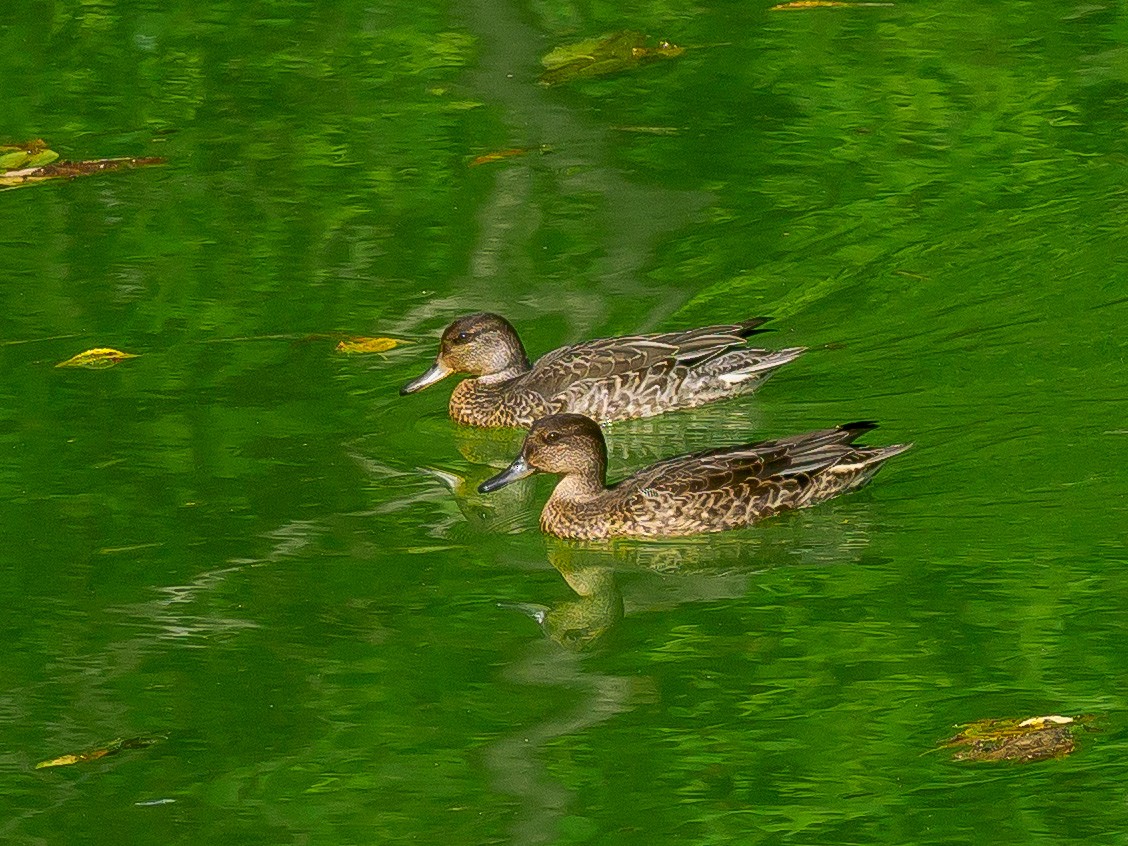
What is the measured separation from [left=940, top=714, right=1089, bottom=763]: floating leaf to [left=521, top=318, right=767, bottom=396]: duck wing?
12.6 ft

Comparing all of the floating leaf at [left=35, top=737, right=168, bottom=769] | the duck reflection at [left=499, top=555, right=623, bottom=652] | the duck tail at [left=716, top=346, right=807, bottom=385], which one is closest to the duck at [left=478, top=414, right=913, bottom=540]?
the duck reflection at [left=499, top=555, right=623, bottom=652]

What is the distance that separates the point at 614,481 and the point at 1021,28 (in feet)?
23.6

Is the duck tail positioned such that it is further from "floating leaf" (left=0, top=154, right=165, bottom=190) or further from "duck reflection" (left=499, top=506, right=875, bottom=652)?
"floating leaf" (left=0, top=154, right=165, bottom=190)

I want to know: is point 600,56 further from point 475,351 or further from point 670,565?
point 670,565

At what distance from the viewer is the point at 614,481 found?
1012 centimetres

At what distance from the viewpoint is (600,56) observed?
1586 cm

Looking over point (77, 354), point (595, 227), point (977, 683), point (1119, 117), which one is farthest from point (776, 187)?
point (977, 683)

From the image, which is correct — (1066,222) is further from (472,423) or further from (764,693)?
(764,693)

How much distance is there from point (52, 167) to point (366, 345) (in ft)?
13.0

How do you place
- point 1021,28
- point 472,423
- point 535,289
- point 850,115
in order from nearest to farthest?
point 472,423
point 535,289
point 850,115
point 1021,28

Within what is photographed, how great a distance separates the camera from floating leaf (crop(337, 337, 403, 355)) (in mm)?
11250

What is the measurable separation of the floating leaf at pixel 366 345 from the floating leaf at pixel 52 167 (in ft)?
11.8

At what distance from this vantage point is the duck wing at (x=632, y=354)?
10.6m

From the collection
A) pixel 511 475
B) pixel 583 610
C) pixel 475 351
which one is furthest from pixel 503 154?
pixel 583 610
